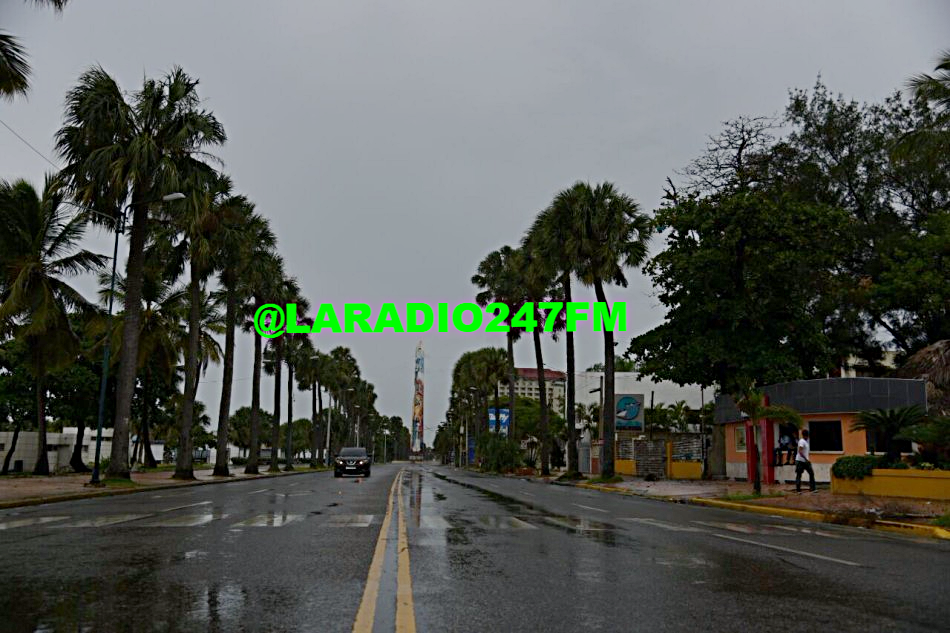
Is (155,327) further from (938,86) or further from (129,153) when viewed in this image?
(938,86)

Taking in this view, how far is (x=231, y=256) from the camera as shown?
1508 inches

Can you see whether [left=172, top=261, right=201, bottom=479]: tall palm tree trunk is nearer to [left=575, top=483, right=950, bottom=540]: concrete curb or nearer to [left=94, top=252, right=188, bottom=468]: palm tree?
[left=94, top=252, right=188, bottom=468]: palm tree

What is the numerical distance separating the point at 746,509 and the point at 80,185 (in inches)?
956

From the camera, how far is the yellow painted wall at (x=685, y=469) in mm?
43209

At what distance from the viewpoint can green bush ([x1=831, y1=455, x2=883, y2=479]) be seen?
2145 centimetres

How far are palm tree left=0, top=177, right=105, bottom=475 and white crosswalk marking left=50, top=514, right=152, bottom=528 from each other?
54.9ft

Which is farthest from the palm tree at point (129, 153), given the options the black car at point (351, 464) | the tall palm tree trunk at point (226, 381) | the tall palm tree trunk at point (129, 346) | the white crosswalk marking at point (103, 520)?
the black car at point (351, 464)

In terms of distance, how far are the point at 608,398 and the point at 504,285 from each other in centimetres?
1968

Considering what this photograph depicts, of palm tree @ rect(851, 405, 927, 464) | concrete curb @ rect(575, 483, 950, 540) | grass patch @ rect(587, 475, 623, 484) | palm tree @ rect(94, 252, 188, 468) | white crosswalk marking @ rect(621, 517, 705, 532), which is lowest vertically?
grass patch @ rect(587, 475, 623, 484)

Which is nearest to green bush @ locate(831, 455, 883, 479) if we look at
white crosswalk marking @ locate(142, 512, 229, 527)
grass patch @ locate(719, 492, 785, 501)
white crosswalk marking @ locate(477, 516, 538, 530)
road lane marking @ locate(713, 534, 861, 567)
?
grass patch @ locate(719, 492, 785, 501)

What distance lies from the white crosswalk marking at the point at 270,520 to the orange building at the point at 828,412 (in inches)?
739

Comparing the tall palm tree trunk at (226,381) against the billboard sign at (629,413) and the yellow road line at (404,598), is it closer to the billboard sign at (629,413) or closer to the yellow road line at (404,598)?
the billboard sign at (629,413)

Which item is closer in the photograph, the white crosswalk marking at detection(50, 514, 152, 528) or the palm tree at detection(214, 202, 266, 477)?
the white crosswalk marking at detection(50, 514, 152, 528)

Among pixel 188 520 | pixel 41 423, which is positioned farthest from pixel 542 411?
pixel 188 520
